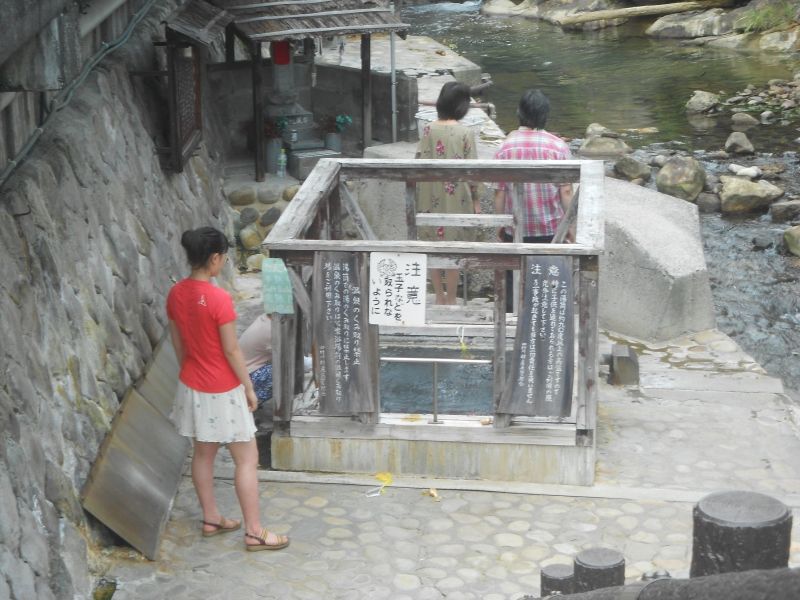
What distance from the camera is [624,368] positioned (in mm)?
9742

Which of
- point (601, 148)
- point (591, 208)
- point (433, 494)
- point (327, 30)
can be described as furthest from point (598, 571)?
point (601, 148)

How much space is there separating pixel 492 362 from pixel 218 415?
198 cm

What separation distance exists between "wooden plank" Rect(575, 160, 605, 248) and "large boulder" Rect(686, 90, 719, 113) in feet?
51.8

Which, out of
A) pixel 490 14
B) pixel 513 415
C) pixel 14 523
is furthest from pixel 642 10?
pixel 14 523

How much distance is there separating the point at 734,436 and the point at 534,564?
250 centimetres

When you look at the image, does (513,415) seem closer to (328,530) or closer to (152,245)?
(328,530)

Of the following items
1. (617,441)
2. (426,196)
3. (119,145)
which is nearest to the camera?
(617,441)

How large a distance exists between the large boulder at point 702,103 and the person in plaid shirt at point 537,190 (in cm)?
1541

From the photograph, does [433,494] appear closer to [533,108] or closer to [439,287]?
[439,287]

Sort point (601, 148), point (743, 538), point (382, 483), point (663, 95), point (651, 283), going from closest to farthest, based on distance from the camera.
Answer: point (743, 538) < point (382, 483) < point (651, 283) < point (601, 148) < point (663, 95)

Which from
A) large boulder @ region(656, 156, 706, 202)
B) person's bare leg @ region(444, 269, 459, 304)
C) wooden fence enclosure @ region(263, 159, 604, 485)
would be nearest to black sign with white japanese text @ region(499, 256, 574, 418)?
wooden fence enclosure @ region(263, 159, 604, 485)

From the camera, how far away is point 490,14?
130ft

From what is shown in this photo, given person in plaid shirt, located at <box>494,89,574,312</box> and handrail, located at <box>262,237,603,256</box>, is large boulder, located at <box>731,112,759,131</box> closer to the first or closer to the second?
person in plaid shirt, located at <box>494,89,574,312</box>

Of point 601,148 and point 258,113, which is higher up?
point 258,113
